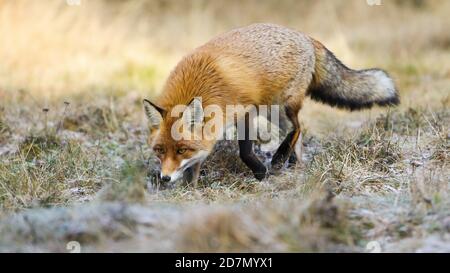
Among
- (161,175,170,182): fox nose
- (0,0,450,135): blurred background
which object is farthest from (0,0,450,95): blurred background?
(161,175,170,182): fox nose

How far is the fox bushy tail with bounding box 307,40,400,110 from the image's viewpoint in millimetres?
6129

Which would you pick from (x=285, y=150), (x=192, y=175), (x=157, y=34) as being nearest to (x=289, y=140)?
(x=285, y=150)

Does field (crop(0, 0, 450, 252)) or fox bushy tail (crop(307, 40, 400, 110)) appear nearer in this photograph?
Result: field (crop(0, 0, 450, 252))

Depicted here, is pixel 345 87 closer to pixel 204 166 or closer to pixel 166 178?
pixel 204 166

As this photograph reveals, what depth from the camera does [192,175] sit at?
5.54 m

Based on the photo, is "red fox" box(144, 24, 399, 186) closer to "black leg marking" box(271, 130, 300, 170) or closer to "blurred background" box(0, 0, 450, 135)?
"black leg marking" box(271, 130, 300, 170)

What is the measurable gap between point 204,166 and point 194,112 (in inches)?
40.6

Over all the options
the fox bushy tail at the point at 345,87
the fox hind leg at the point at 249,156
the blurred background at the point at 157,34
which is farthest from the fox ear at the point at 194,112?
the blurred background at the point at 157,34

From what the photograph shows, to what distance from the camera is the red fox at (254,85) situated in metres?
5.12

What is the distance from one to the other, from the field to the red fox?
0.30m

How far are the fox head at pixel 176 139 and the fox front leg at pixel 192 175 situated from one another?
249 mm

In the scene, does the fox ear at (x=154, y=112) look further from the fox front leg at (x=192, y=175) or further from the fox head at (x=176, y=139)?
the fox front leg at (x=192, y=175)
